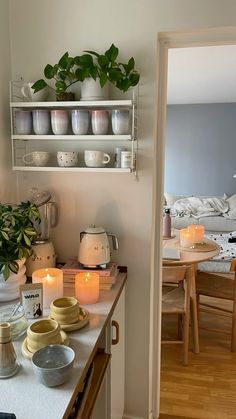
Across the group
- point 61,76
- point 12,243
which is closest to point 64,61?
point 61,76

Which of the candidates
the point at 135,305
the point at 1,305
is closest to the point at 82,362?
the point at 1,305

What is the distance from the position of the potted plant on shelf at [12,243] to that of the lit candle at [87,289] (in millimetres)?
250

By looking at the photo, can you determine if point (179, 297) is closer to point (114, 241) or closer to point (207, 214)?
point (114, 241)

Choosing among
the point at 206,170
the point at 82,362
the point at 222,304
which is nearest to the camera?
the point at 82,362

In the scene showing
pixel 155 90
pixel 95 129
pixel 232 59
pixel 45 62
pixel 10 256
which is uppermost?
pixel 232 59

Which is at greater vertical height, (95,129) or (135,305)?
(95,129)

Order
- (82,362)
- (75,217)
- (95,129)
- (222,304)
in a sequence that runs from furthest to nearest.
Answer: (222,304), (75,217), (95,129), (82,362)

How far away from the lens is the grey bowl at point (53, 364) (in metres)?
0.98

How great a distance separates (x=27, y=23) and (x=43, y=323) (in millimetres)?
1342

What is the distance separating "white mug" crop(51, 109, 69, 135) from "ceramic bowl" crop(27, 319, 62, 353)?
0.86 m

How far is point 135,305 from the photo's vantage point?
6.12 feet

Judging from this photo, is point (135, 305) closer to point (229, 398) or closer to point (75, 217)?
point (75, 217)

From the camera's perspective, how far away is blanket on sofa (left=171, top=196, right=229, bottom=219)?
5.22 metres

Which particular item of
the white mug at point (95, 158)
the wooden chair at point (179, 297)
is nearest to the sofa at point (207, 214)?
the wooden chair at point (179, 297)
